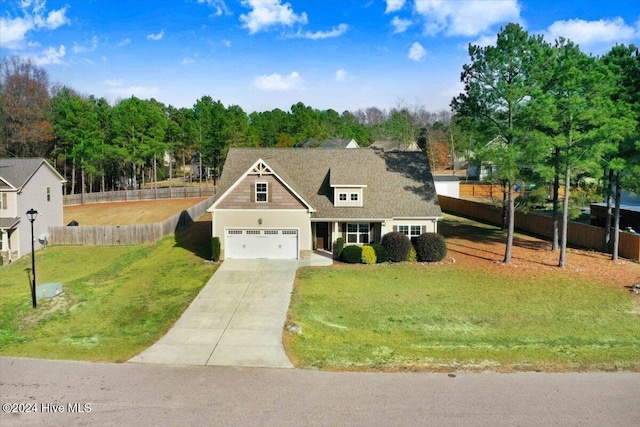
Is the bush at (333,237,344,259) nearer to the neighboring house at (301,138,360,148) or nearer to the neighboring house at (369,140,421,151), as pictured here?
the neighboring house at (301,138,360,148)

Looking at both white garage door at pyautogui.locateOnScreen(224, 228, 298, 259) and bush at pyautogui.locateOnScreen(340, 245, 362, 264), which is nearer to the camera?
bush at pyautogui.locateOnScreen(340, 245, 362, 264)

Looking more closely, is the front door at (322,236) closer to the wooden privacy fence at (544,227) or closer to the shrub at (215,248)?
the shrub at (215,248)

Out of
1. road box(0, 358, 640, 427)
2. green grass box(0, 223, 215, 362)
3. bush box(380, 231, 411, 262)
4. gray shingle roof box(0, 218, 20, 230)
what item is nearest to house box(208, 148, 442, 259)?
bush box(380, 231, 411, 262)

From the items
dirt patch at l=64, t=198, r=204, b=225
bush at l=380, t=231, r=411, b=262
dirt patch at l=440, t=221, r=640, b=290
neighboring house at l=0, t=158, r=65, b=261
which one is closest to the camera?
dirt patch at l=440, t=221, r=640, b=290

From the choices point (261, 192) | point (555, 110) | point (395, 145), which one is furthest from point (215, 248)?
point (395, 145)

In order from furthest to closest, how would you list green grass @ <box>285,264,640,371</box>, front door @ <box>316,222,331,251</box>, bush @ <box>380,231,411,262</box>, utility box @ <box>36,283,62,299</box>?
front door @ <box>316,222,331,251</box>
bush @ <box>380,231,411,262</box>
utility box @ <box>36,283,62,299</box>
green grass @ <box>285,264,640,371</box>

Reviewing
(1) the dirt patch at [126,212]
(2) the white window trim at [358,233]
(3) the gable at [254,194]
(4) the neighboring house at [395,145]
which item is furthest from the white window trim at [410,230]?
(4) the neighboring house at [395,145]
